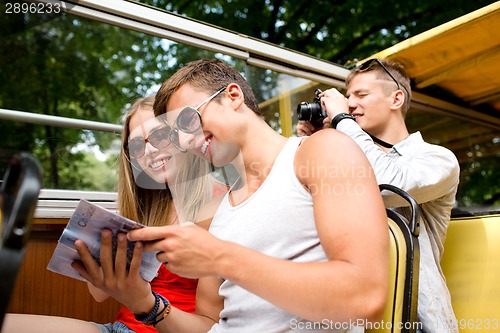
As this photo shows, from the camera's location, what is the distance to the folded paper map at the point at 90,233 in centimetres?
113

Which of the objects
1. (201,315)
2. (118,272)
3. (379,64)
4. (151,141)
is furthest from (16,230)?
(379,64)

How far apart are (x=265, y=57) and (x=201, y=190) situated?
90cm

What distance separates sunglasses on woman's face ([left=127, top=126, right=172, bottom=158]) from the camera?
2012 millimetres

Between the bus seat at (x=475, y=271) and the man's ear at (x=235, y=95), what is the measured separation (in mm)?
→ 1078

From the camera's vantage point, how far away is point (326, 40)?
7.02 meters

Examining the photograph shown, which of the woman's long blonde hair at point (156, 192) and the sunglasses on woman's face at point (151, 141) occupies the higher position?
the sunglasses on woman's face at point (151, 141)

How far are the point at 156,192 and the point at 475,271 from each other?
135cm

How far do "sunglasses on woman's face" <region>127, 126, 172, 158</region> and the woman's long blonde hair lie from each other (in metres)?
0.04

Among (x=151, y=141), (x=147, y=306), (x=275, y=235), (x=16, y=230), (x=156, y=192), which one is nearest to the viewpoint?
(x=16, y=230)

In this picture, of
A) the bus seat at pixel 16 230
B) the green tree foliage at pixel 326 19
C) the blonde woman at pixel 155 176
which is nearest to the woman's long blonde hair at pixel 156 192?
the blonde woman at pixel 155 176

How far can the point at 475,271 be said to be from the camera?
1.87 metres

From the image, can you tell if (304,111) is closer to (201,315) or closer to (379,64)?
(379,64)

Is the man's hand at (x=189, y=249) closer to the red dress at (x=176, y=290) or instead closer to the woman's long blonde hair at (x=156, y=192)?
the red dress at (x=176, y=290)

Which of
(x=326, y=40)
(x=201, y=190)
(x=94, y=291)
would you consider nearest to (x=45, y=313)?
(x=94, y=291)
